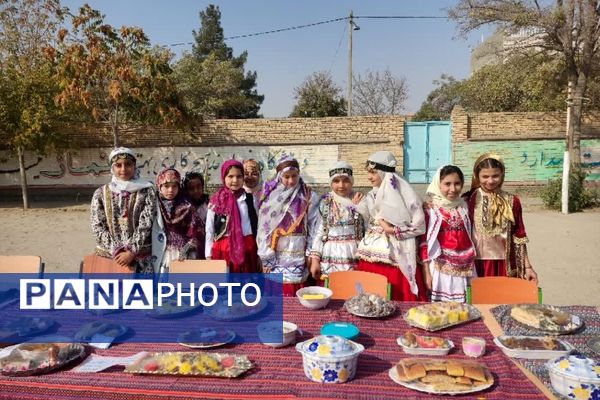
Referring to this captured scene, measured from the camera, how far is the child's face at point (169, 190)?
10.6 ft

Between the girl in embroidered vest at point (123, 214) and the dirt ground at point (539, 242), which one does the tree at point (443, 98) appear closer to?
the dirt ground at point (539, 242)

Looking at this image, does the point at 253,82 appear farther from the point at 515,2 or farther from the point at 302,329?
the point at 302,329

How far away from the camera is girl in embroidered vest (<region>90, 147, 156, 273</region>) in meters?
3.05

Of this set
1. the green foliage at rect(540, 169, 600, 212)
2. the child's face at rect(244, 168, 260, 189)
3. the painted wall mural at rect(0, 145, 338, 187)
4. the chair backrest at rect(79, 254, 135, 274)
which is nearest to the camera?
the chair backrest at rect(79, 254, 135, 274)

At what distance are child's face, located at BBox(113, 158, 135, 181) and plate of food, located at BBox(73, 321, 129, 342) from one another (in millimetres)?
1294

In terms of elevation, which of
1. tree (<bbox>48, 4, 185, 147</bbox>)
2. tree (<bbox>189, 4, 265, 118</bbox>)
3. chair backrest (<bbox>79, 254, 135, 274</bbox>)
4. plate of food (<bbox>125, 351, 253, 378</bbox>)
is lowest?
plate of food (<bbox>125, 351, 253, 378</bbox>)

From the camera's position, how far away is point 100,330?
1.98m

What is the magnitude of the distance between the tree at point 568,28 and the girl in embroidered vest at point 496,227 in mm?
8854

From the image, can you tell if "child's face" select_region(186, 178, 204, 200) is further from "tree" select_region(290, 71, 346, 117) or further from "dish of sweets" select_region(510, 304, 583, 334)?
"tree" select_region(290, 71, 346, 117)

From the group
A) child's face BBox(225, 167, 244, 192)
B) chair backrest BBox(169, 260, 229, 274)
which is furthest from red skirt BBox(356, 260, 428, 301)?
child's face BBox(225, 167, 244, 192)

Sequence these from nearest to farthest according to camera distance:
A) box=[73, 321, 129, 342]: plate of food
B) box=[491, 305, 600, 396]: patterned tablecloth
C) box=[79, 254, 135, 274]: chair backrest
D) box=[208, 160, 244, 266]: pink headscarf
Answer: box=[491, 305, 600, 396]: patterned tablecloth, box=[73, 321, 129, 342]: plate of food, box=[79, 254, 135, 274]: chair backrest, box=[208, 160, 244, 266]: pink headscarf

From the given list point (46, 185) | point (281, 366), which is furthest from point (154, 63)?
point (281, 366)

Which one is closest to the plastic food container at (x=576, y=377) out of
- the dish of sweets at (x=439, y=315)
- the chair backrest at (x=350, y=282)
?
the dish of sweets at (x=439, y=315)

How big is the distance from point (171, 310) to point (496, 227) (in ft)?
6.73
